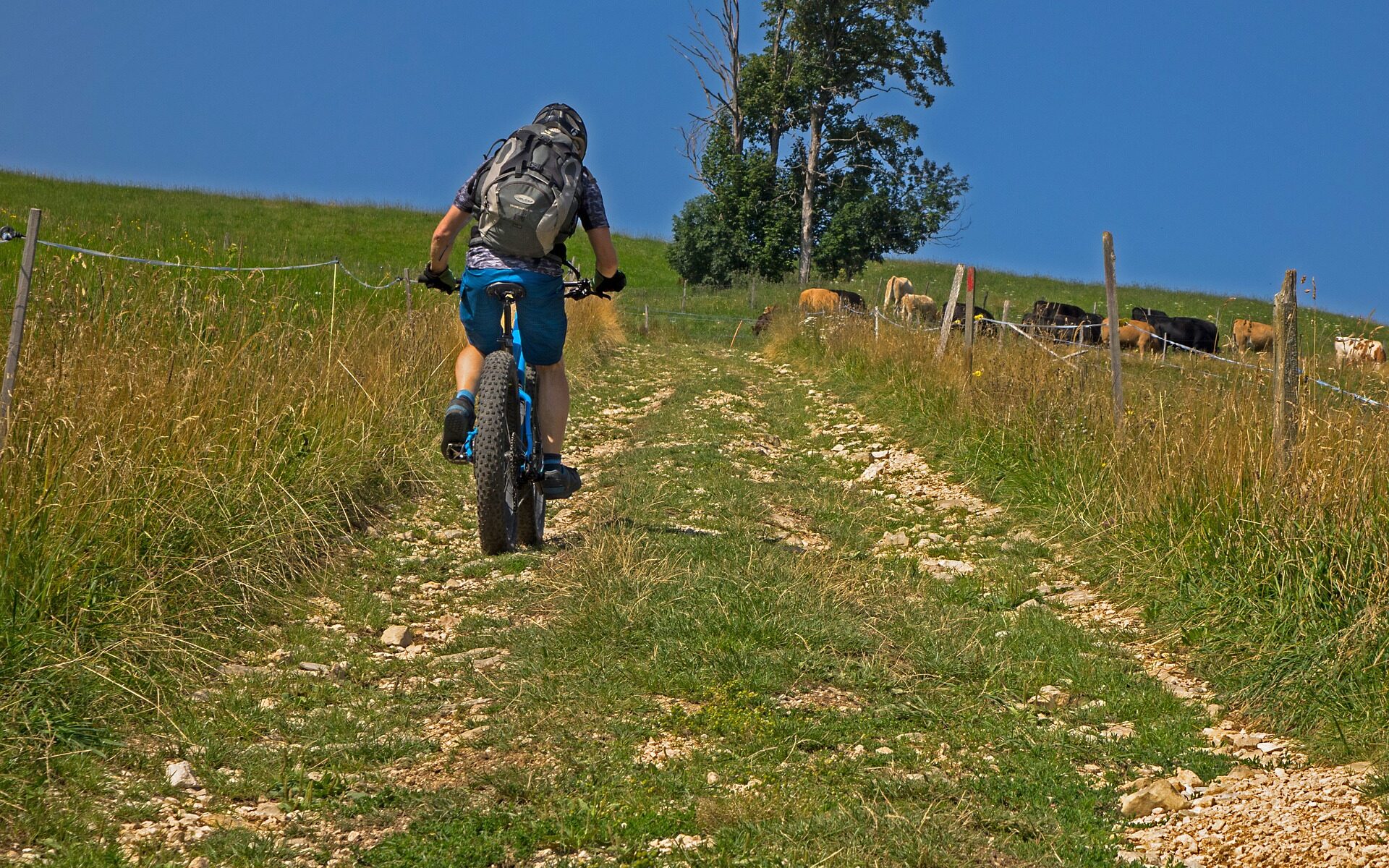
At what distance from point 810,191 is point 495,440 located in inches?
1199

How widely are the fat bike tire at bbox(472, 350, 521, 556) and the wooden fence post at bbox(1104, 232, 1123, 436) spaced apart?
151 inches

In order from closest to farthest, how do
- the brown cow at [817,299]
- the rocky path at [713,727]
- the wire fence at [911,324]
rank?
the rocky path at [713,727], the wire fence at [911,324], the brown cow at [817,299]

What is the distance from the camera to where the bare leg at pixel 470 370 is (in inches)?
202

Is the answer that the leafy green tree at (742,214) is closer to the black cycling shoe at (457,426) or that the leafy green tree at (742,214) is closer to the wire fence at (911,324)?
the wire fence at (911,324)

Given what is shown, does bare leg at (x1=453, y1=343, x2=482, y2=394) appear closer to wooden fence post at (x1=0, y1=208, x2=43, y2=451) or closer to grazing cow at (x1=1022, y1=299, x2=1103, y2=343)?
wooden fence post at (x1=0, y1=208, x2=43, y2=451)

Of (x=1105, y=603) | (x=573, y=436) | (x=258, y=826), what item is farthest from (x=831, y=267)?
(x=258, y=826)

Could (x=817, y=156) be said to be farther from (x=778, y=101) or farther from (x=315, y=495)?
(x=315, y=495)

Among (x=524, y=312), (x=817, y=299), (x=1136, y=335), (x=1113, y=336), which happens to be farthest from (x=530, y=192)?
(x=817, y=299)

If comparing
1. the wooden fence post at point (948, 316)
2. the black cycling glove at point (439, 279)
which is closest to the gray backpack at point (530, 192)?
the black cycling glove at point (439, 279)

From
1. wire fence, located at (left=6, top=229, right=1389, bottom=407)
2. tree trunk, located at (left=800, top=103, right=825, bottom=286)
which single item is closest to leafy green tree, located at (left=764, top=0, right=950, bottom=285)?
tree trunk, located at (left=800, top=103, right=825, bottom=286)

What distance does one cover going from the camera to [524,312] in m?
5.07

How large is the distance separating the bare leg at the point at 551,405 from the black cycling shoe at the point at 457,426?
43cm

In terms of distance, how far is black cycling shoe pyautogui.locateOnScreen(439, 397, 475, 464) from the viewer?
4859 mm

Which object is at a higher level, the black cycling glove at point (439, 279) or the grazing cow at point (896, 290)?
the grazing cow at point (896, 290)
